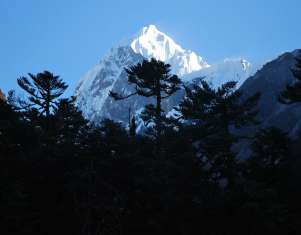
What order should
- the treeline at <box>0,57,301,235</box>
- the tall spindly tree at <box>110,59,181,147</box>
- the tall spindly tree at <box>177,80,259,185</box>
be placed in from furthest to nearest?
the tall spindly tree at <box>110,59,181,147</box>
the tall spindly tree at <box>177,80,259,185</box>
the treeline at <box>0,57,301,235</box>

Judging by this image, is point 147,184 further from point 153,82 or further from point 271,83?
point 271,83

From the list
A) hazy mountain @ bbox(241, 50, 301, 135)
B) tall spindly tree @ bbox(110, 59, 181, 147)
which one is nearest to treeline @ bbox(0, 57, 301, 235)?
tall spindly tree @ bbox(110, 59, 181, 147)

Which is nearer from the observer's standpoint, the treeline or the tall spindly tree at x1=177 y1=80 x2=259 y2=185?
the treeline

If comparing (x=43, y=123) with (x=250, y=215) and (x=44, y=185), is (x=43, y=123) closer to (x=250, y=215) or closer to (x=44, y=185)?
(x=44, y=185)

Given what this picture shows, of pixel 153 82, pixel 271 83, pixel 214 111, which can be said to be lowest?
pixel 214 111

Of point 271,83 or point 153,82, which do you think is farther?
point 271,83

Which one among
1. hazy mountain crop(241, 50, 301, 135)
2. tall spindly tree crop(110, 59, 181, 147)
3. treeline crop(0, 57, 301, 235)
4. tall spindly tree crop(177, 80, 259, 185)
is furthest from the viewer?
hazy mountain crop(241, 50, 301, 135)

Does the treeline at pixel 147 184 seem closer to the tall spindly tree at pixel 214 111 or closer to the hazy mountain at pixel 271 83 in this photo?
the tall spindly tree at pixel 214 111

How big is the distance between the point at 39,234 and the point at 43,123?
15.4 m

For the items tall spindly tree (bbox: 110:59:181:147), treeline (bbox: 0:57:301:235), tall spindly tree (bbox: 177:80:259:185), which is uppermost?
tall spindly tree (bbox: 110:59:181:147)

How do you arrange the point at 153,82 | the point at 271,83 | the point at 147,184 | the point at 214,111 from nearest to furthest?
1. the point at 147,184
2. the point at 214,111
3. the point at 153,82
4. the point at 271,83

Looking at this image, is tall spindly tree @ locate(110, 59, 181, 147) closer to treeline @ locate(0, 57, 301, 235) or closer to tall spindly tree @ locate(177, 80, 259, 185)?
tall spindly tree @ locate(177, 80, 259, 185)

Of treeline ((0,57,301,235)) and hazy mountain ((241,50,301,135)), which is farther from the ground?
hazy mountain ((241,50,301,135))

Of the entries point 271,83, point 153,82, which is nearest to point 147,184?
point 153,82
